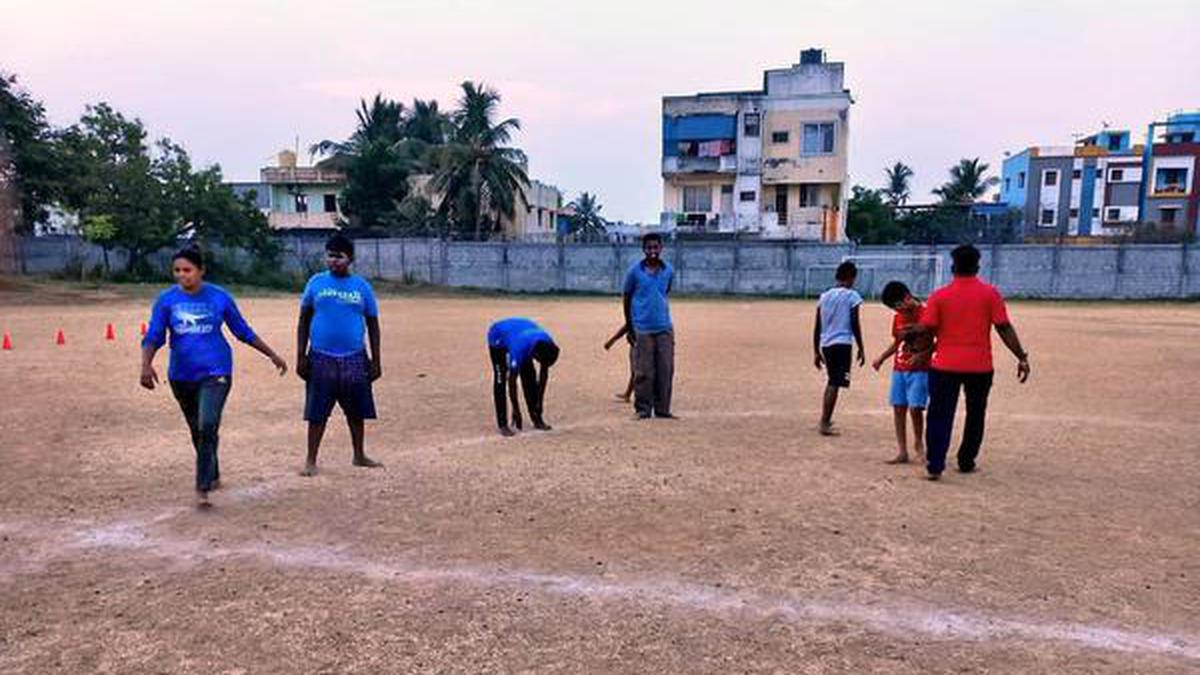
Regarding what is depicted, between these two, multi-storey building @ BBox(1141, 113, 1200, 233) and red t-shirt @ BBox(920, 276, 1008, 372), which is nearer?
red t-shirt @ BBox(920, 276, 1008, 372)

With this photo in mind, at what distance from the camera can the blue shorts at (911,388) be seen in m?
6.23

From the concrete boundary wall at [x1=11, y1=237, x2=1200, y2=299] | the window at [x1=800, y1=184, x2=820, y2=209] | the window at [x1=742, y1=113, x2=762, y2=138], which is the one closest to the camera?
Result: the concrete boundary wall at [x1=11, y1=237, x2=1200, y2=299]

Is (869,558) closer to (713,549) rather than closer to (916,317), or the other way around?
(713,549)

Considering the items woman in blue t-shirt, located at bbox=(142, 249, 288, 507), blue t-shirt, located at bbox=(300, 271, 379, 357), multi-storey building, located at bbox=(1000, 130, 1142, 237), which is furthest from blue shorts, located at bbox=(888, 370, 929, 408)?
multi-storey building, located at bbox=(1000, 130, 1142, 237)

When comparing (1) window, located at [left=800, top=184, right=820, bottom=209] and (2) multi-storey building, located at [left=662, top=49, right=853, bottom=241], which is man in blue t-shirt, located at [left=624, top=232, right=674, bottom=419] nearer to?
(2) multi-storey building, located at [left=662, top=49, right=853, bottom=241]

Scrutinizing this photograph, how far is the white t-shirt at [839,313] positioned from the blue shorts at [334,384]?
4.16 meters

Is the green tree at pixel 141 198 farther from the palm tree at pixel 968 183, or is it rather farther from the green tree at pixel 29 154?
the palm tree at pixel 968 183

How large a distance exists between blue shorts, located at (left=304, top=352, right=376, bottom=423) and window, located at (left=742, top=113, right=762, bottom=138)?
3757 cm

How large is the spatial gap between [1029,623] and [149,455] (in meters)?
6.30

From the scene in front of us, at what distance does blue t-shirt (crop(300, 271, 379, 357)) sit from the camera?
5.77 metres

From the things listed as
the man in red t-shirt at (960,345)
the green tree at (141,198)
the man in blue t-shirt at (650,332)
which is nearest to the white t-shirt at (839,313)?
the man in red t-shirt at (960,345)

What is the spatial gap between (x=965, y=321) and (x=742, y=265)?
2816 centimetres

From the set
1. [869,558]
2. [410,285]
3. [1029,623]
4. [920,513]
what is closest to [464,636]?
[869,558]

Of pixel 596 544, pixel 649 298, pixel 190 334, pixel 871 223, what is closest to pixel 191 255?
pixel 190 334
